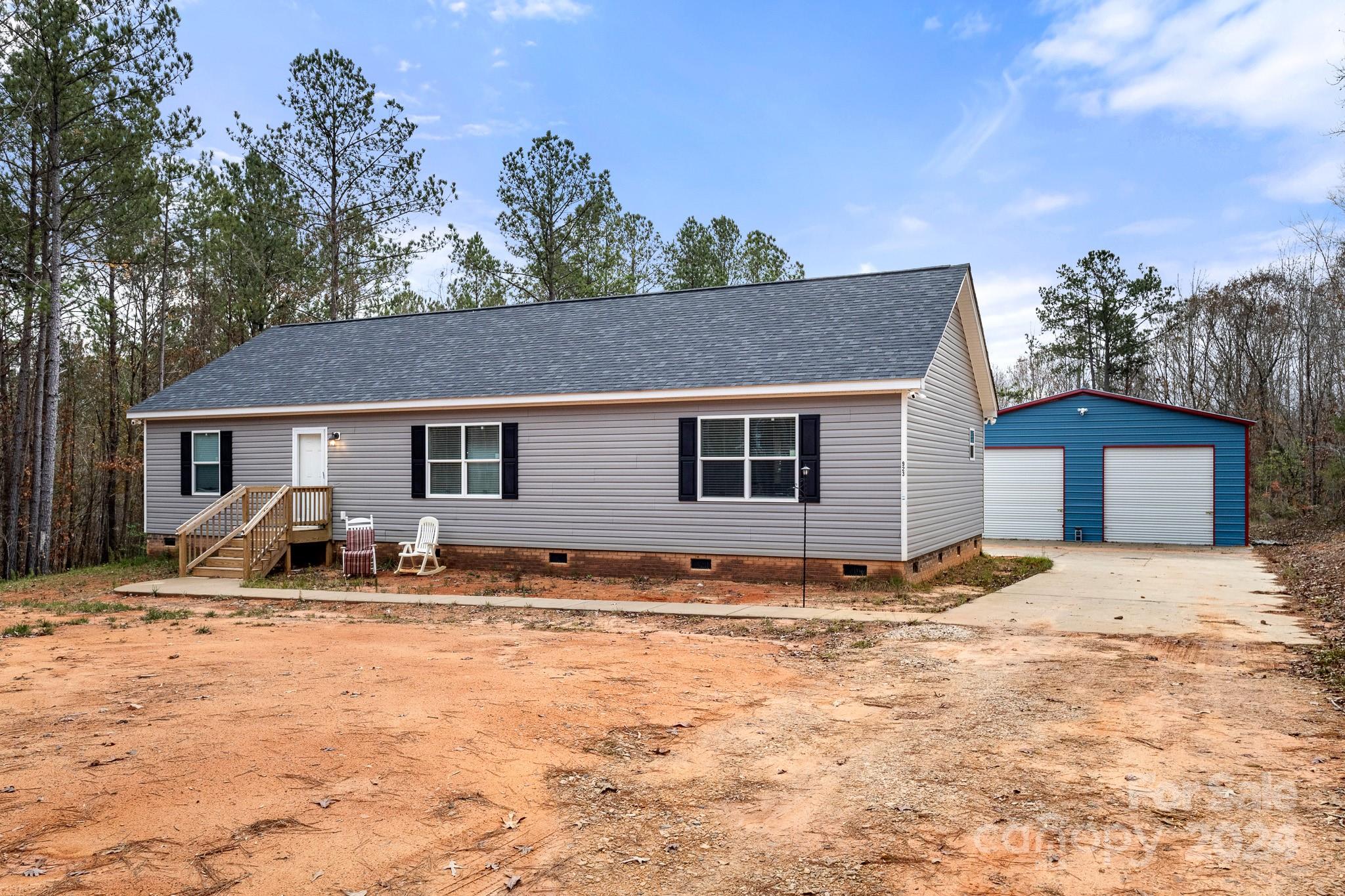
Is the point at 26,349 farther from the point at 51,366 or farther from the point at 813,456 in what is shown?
the point at 813,456

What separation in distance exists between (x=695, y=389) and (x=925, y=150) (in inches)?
423

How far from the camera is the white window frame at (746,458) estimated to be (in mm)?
12359

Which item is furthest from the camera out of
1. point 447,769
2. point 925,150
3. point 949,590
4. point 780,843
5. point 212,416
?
point 925,150

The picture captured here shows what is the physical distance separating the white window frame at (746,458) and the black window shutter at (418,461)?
201 inches

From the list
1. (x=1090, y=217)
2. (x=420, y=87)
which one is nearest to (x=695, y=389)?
(x=420, y=87)

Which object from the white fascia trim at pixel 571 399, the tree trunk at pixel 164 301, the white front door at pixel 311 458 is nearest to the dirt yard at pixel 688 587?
the white front door at pixel 311 458

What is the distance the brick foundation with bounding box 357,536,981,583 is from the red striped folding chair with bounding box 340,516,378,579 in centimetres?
80

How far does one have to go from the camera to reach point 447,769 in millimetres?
4566

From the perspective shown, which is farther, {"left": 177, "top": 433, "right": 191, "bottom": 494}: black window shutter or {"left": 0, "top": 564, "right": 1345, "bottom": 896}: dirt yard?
{"left": 177, "top": 433, "right": 191, "bottom": 494}: black window shutter

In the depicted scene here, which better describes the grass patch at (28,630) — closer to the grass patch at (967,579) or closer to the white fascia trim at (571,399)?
the white fascia trim at (571,399)

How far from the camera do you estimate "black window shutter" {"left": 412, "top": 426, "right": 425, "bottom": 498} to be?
14.8 m

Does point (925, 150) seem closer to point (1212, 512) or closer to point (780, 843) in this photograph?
point (1212, 512)

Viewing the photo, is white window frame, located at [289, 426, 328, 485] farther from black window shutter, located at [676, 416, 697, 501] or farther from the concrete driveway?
the concrete driveway

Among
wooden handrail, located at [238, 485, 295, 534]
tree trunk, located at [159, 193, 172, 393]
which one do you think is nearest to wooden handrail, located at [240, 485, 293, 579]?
wooden handrail, located at [238, 485, 295, 534]
